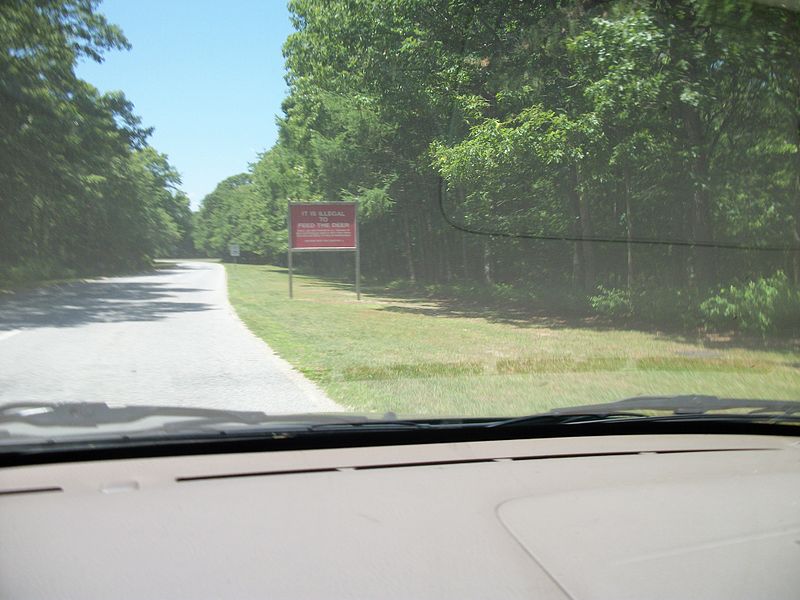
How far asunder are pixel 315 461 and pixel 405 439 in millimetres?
533

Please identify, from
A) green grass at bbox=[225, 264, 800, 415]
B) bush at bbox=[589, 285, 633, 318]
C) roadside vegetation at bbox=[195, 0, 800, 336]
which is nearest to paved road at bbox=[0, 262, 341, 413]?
green grass at bbox=[225, 264, 800, 415]

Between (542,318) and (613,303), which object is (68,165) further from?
(613,303)

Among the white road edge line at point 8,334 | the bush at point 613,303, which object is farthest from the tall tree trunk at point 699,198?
the white road edge line at point 8,334

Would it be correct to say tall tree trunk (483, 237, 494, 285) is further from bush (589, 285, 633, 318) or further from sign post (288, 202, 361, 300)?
bush (589, 285, 633, 318)

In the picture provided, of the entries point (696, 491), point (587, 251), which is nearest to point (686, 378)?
point (696, 491)

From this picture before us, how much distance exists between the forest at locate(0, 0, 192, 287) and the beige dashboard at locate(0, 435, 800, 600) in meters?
6.11

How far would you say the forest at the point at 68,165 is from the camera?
34.9 feet

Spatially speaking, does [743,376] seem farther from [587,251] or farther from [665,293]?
[587,251]

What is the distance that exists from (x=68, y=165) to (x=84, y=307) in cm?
624

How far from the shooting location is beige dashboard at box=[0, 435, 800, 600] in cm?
215

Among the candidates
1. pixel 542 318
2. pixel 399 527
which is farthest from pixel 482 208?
pixel 399 527

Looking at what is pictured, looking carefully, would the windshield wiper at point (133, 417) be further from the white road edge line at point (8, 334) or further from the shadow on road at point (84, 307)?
the shadow on road at point (84, 307)

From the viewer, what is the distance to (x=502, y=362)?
890 centimetres

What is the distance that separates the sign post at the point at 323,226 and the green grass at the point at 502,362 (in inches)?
215
